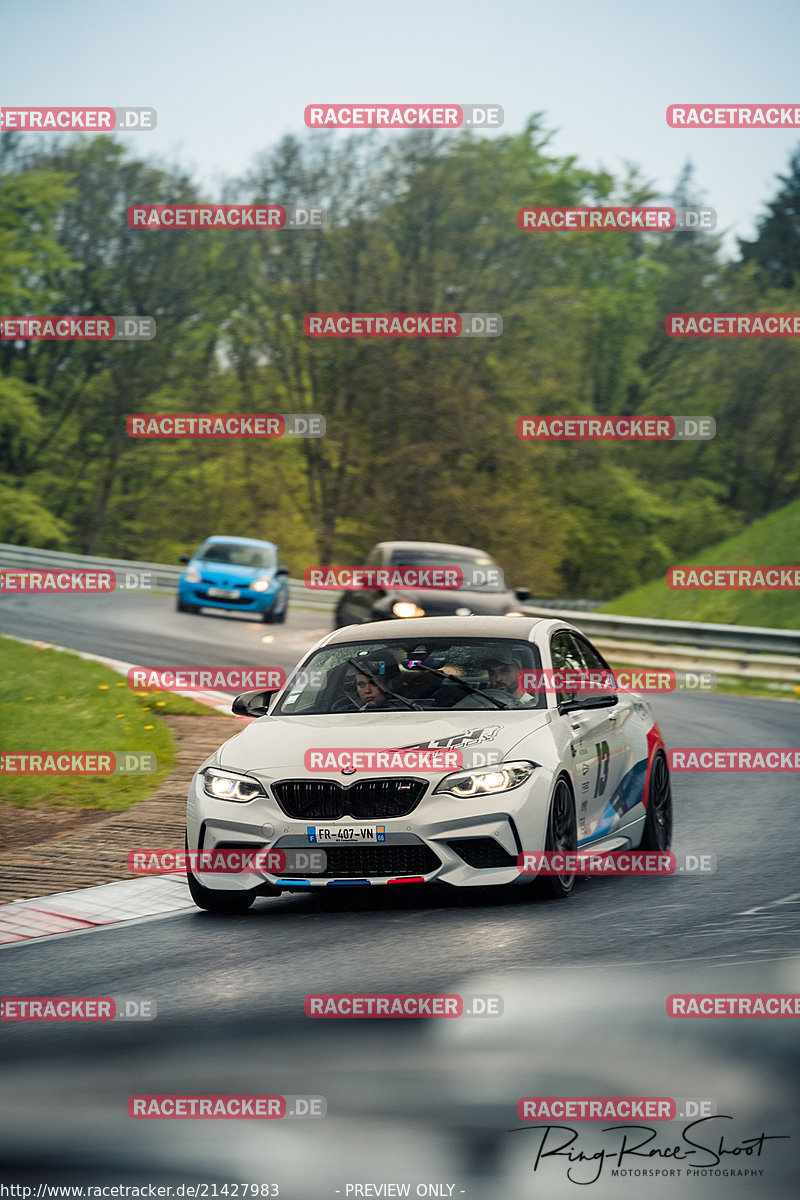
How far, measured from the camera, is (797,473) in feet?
218

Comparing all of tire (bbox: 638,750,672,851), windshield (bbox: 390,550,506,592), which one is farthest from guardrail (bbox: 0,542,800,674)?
tire (bbox: 638,750,672,851)

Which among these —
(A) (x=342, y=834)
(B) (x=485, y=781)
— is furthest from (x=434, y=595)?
(A) (x=342, y=834)

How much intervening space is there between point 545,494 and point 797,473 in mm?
15890

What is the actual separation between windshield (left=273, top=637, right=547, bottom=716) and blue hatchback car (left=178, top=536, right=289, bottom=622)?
68.5 feet

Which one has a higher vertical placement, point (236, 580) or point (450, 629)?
point (450, 629)

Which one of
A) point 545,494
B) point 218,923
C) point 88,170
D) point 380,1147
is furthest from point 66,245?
point 380,1147

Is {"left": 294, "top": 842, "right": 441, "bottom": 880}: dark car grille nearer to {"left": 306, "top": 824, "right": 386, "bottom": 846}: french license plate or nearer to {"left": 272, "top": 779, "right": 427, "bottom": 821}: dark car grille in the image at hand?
{"left": 306, "top": 824, "right": 386, "bottom": 846}: french license plate

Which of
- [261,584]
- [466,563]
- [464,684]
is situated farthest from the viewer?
[261,584]

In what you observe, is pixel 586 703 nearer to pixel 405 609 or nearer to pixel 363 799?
pixel 363 799

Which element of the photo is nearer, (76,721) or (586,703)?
(586,703)

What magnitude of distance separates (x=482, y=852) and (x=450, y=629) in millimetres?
1814

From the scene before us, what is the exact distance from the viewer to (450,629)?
365 inches

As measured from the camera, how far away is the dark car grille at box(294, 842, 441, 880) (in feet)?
25.4

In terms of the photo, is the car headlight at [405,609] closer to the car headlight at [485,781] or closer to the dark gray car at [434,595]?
the dark gray car at [434,595]
